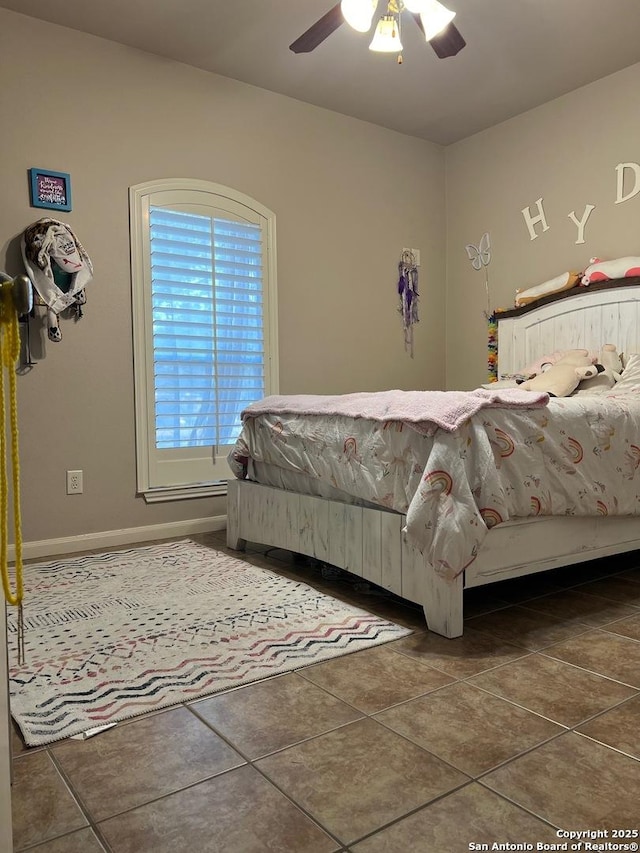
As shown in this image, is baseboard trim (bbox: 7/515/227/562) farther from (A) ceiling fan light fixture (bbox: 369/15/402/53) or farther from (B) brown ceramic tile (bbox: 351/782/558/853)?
(A) ceiling fan light fixture (bbox: 369/15/402/53)

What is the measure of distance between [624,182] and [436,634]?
2948mm

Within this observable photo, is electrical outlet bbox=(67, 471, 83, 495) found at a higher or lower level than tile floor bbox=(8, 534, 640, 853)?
higher

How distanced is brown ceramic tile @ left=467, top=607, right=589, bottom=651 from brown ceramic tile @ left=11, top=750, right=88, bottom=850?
132 cm

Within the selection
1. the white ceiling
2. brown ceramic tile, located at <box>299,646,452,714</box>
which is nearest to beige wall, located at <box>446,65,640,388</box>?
the white ceiling

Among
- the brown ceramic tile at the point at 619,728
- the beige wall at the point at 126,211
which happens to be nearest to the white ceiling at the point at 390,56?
the beige wall at the point at 126,211

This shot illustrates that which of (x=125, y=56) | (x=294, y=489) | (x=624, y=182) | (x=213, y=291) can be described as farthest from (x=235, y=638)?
(x=624, y=182)

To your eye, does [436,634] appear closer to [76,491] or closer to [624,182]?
[76,491]

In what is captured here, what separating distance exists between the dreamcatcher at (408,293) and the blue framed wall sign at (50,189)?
2268mm

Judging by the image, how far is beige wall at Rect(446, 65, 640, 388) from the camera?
3760 millimetres

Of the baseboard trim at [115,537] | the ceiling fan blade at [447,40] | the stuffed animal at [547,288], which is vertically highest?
the ceiling fan blade at [447,40]

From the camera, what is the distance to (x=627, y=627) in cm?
215

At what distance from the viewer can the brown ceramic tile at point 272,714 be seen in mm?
1471

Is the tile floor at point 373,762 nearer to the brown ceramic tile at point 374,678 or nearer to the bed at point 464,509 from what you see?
the brown ceramic tile at point 374,678

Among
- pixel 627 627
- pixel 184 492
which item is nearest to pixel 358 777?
pixel 627 627
